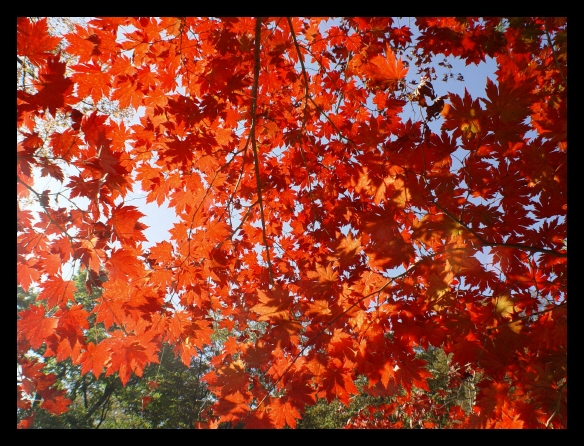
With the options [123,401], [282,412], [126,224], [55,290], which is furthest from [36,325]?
[123,401]

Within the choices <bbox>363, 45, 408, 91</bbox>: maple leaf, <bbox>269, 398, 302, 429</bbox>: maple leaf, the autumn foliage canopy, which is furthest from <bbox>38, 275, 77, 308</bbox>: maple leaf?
<bbox>363, 45, 408, 91</bbox>: maple leaf

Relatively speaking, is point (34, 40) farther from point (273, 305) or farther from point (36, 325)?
point (273, 305)

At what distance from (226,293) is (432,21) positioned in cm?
422

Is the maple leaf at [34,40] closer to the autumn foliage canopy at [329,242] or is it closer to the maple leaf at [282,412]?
the autumn foliage canopy at [329,242]

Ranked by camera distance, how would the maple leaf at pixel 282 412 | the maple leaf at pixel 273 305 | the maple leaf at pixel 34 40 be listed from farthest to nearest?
the maple leaf at pixel 273 305, the maple leaf at pixel 282 412, the maple leaf at pixel 34 40

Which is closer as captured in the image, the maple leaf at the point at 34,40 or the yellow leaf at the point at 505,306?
the maple leaf at the point at 34,40

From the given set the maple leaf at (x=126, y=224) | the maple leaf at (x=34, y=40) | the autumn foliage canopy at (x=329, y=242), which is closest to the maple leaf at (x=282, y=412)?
the autumn foliage canopy at (x=329, y=242)

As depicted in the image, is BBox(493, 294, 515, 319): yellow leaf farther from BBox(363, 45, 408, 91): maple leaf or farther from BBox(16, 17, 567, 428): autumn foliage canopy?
BBox(363, 45, 408, 91): maple leaf

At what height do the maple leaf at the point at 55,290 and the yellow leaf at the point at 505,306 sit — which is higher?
the maple leaf at the point at 55,290

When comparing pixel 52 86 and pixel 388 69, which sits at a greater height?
pixel 388 69

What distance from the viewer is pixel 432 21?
344 centimetres

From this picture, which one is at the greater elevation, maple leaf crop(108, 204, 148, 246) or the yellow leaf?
maple leaf crop(108, 204, 148, 246)
